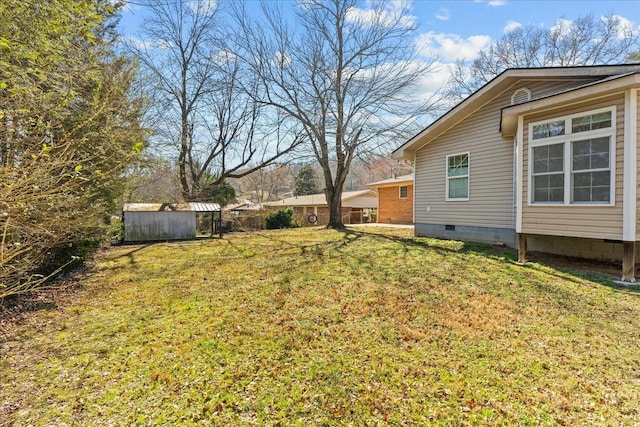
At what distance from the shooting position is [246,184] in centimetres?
4909

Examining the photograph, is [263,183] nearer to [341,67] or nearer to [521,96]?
[341,67]

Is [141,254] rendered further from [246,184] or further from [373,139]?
[246,184]

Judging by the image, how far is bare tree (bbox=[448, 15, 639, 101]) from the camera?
1688 centimetres

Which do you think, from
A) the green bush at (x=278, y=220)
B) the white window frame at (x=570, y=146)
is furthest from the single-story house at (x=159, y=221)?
the white window frame at (x=570, y=146)

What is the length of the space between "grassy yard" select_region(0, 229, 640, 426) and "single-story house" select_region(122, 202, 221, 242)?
7.01m

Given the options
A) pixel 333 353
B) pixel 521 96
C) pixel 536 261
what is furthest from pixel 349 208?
pixel 333 353

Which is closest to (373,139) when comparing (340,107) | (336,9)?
(340,107)

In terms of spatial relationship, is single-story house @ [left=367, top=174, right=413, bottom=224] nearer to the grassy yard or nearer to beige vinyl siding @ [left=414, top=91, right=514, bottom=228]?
beige vinyl siding @ [left=414, top=91, right=514, bottom=228]

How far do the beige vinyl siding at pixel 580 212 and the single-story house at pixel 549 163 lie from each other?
0.01 m

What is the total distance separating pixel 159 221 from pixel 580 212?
44.4 feet

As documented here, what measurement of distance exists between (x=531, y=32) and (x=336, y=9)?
13.1 m

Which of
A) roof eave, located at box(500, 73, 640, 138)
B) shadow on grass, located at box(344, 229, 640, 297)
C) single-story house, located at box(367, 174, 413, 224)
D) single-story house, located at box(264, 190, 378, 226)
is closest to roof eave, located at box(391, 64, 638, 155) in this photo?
Result: roof eave, located at box(500, 73, 640, 138)

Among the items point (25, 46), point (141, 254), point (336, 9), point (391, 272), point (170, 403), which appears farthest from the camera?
point (336, 9)

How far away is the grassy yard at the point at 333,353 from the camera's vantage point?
2359mm
